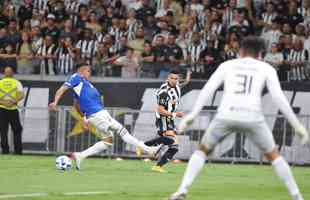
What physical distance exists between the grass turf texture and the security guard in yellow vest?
348cm

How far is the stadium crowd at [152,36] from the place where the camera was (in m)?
27.4

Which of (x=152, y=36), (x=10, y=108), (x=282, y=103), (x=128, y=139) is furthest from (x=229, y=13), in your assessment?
(x=282, y=103)

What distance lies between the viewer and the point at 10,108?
91.4 ft

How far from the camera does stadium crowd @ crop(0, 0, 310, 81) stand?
89.9ft

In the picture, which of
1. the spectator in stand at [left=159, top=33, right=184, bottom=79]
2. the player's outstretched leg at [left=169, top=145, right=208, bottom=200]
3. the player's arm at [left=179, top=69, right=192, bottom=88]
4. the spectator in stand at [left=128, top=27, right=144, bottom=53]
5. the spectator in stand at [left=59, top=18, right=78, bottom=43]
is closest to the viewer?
the player's outstretched leg at [left=169, top=145, right=208, bottom=200]

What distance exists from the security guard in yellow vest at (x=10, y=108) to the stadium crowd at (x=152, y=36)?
92 cm

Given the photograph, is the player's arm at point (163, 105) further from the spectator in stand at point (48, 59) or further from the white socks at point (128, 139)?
the spectator in stand at point (48, 59)

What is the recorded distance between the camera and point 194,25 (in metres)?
29.2

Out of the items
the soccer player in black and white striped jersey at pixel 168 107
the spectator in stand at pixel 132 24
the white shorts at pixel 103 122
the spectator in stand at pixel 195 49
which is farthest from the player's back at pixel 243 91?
the spectator in stand at pixel 132 24

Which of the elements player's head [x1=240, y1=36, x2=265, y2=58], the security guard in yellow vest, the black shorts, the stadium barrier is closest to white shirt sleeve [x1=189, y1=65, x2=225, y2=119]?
player's head [x1=240, y1=36, x2=265, y2=58]

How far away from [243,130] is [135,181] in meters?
5.12

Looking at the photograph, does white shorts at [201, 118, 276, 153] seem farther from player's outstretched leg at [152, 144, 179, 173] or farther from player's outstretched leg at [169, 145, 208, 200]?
player's outstretched leg at [152, 144, 179, 173]

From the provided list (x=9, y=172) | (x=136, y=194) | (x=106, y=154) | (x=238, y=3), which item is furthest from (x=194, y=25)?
(x=136, y=194)

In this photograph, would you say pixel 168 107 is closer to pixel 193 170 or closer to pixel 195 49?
pixel 195 49
